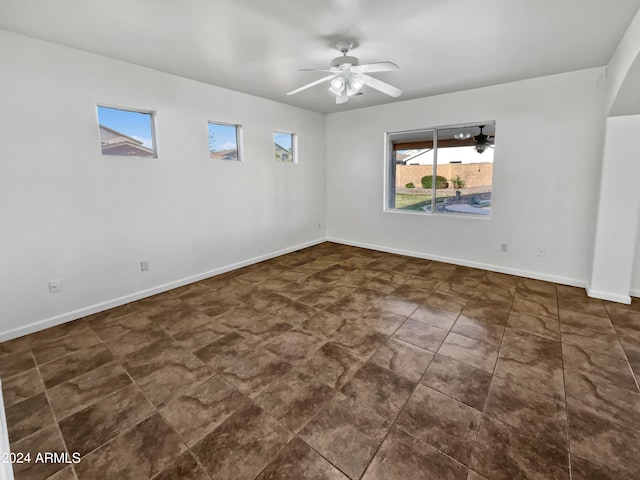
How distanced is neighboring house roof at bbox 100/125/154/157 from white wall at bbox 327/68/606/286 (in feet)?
12.1

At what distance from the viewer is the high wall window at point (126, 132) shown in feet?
10.8

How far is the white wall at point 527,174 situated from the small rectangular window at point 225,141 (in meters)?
2.38

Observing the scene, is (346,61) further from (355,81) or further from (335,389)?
(335,389)

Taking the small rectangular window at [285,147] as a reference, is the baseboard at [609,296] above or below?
below

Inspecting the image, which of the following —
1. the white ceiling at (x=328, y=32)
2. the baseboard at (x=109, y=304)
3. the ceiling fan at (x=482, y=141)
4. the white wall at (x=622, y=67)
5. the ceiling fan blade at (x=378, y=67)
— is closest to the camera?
the white ceiling at (x=328, y=32)

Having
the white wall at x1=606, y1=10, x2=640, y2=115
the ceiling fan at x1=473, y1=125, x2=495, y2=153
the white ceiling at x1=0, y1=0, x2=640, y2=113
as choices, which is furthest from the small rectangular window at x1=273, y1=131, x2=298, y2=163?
the white wall at x1=606, y1=10, x2=640, y2=115

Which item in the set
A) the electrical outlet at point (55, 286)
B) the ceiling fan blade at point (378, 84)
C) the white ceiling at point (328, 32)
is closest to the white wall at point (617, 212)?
the white ceiling at point (328, 32)

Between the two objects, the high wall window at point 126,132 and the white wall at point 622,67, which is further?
the high wall window at point 126,132

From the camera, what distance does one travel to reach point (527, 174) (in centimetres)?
412

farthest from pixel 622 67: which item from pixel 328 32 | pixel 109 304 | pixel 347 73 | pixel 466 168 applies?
pixel 109 304

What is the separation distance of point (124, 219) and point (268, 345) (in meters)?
2.24

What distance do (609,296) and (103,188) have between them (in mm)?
5738

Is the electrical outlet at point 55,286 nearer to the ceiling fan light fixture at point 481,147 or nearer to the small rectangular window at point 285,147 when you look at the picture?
the small rectangular window at point 285,147

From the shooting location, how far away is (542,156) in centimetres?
398
